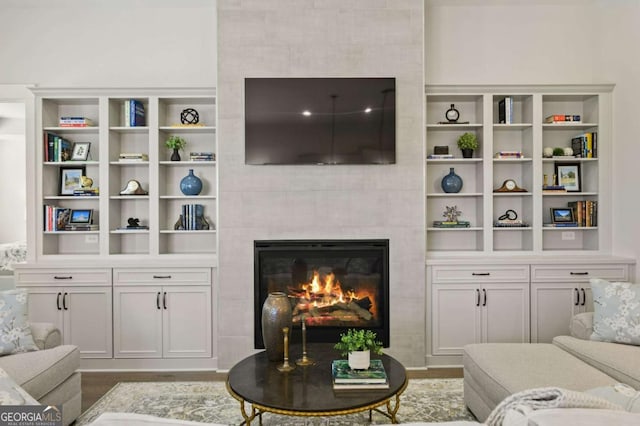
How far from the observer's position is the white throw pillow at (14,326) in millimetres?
2748

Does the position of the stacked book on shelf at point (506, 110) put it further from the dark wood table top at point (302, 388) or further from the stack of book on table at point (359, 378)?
the stack of book on table at point (359, 378)

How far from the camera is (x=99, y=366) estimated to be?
12.8 ft

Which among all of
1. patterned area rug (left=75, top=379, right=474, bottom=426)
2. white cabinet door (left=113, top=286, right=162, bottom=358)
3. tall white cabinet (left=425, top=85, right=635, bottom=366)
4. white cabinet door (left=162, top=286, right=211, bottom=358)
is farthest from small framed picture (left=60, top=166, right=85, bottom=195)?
tall white cabinet (left=425, top=85, right=635, bottom=366)

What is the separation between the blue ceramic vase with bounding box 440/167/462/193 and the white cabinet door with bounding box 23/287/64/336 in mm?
3541

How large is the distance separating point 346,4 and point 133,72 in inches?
82.9

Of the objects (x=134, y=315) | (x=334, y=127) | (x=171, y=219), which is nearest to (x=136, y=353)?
(x=134, y=315)

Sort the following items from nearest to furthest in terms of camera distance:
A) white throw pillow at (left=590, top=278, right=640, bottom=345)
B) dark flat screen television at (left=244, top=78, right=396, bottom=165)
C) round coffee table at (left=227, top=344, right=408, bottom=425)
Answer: round coffee table at (left=227, top=344, right=408, bottom=425), white throw pillow at (left=590, top=278, right=640, bottom=345), dark flat screen television at (left=244, top=78, right=396, bottom=165)

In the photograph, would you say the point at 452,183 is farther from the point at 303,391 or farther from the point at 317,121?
the point at 303,391

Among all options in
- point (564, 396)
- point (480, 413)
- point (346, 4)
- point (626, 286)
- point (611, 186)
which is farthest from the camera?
point (611, 186)

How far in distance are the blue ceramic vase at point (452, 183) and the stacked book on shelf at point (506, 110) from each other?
0.68 m

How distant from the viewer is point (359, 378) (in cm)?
239

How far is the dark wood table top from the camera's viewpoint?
2.18 m

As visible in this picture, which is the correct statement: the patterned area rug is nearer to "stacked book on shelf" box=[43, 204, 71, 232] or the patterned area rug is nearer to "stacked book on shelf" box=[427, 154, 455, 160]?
"stacked book on shelf" box=[43, 204, 71, 232]

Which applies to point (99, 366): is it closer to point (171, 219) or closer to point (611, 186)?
point (171, 219)
